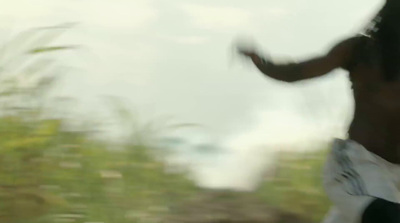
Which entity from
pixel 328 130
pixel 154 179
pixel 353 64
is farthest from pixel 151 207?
pixel 353 64

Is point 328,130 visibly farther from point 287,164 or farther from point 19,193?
point 19,193

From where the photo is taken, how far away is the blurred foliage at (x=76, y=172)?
3629mm

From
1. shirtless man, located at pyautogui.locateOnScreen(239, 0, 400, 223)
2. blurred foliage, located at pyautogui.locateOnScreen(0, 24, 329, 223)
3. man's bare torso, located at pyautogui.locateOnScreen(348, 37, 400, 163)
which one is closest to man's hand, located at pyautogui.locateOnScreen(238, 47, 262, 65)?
shirtless man, located at pyautogui.locateOnScreen(239, 0, 400, 223)

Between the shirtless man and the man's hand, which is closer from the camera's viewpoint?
the shirtless man

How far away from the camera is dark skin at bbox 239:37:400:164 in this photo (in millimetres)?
2807

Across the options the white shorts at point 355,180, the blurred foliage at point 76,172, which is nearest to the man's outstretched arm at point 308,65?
the white shorts at point 355,180

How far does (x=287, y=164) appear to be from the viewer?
402cm

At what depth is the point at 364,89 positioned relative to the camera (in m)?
2.83

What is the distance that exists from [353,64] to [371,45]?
8 cm

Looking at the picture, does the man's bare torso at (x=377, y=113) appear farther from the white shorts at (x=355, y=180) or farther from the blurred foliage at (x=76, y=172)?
the blurred foliage at (x=76, y=172)

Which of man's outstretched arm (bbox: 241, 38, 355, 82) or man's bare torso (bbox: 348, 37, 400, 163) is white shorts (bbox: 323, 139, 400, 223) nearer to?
man's bare torso (bbox: 348, 37, 400, 163)

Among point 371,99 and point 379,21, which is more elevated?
point 379,21

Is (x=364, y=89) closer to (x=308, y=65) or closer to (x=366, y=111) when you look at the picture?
(x=366, y=111)

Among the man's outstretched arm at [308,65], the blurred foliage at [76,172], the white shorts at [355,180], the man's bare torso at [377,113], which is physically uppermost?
the man's outstretched arm at [308,65]
